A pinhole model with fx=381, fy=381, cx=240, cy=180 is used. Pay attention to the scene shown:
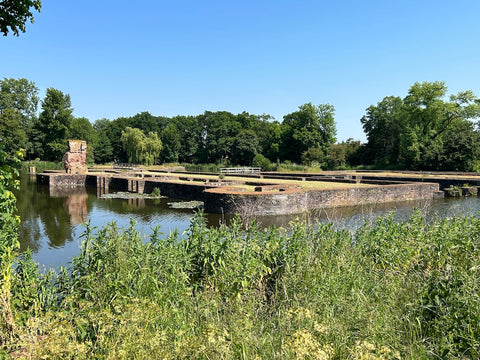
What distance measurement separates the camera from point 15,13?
6.54 m

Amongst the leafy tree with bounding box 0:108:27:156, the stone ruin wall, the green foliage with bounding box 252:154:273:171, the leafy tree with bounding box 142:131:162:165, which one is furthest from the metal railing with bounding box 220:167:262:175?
the leafy tree with bounding box 0:108:27:156

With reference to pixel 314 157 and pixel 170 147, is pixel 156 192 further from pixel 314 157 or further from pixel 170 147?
pixel 170 147

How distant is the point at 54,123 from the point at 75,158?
2754cm

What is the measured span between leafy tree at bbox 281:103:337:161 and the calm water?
37.4 metres

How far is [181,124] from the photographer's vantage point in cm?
7925

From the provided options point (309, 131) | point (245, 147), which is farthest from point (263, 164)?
point (309, 131)

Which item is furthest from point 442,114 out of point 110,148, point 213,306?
point 110,148

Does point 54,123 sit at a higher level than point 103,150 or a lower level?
higher

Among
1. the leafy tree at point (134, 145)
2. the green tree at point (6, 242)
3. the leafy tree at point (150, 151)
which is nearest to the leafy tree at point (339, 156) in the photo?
the leafy tree at point (150, 151)

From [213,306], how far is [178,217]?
38.0 ft

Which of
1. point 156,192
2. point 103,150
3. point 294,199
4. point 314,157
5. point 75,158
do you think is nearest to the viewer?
point 294,199

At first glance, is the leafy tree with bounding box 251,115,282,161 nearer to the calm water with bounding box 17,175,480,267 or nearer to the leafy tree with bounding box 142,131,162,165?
the leafy tree with bounding box 142,131,162,165

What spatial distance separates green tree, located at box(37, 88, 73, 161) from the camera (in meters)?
56.5

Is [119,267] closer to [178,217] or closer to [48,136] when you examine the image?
[178,217]
